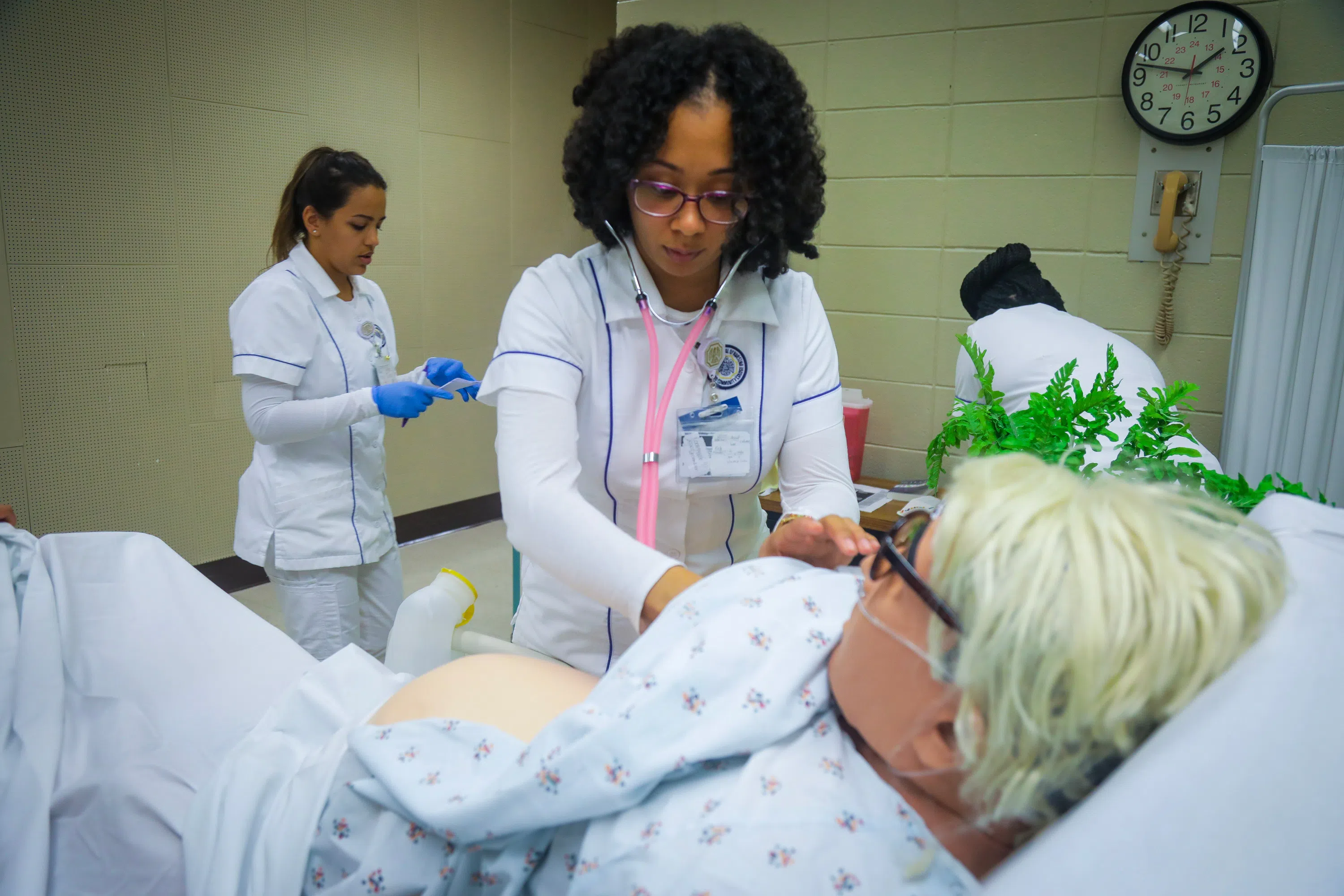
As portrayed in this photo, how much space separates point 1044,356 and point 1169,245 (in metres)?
0.97

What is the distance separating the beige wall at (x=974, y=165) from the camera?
9.01 ft

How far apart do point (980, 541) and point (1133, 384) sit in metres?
1.55

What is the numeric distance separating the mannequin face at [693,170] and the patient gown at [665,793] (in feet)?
1.74

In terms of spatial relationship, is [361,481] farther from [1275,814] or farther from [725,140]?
[1275,814]

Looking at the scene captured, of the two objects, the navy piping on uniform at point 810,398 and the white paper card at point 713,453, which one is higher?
the navy piping on uniform at point 810,398

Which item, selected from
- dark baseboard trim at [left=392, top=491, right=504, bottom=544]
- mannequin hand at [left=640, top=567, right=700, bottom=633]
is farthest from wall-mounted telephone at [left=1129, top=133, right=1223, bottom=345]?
dark baseboard trim at [left=392, top=491, right=504, bottom=544]

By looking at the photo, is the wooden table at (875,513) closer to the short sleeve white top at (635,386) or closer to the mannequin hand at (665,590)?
the short sleeve white top at (635,386)

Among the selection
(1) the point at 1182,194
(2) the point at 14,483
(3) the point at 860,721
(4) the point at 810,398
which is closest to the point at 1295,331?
(1) the point at 1182,194

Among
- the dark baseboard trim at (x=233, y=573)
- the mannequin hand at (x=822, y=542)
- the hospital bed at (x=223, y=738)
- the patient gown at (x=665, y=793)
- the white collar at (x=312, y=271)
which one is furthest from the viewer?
the dark baseboard trim at (x=233, y=573)

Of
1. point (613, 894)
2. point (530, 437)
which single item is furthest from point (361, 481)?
point (613, 894)

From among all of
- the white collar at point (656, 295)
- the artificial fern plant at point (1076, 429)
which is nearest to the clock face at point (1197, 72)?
the artificial fern plant at point (1076, 429)

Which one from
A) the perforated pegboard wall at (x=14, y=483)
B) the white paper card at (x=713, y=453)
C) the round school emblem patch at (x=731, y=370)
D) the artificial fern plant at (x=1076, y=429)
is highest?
the round school emblem patch at (x=731, y=370)

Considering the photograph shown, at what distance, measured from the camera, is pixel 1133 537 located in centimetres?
73

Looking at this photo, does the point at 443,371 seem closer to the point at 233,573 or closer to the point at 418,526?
the point at 233,573
